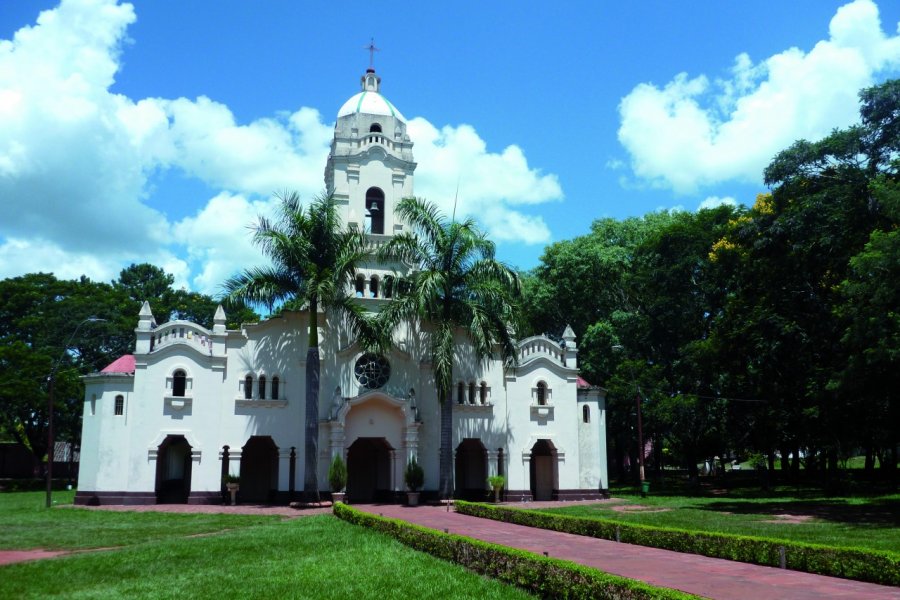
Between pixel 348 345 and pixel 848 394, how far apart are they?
20.1 metres

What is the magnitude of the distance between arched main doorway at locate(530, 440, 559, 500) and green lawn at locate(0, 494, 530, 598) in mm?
17626

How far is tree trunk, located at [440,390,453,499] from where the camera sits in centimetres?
3284

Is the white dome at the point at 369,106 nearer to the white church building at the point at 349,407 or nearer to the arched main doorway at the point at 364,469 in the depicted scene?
the white church building at the point at 349,407

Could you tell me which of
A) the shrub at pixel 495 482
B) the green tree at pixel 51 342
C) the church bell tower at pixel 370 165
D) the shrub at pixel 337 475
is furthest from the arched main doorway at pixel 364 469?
the green tree at pixel 51 342

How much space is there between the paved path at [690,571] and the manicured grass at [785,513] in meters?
3.11

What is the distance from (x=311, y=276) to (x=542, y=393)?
13.1m

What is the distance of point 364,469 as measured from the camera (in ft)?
123

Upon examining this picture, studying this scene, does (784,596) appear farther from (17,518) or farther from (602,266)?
(602,266)

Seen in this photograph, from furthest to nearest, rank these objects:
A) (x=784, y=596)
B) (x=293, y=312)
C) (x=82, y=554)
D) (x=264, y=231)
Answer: (x=293, y=312)
(x=264, y=231)
(x=82, y=554)
(x=784, y=596)

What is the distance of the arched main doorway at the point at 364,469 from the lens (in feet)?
121

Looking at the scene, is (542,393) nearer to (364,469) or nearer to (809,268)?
(364,469)

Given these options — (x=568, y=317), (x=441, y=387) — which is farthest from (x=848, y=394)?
(x=568, y=317)

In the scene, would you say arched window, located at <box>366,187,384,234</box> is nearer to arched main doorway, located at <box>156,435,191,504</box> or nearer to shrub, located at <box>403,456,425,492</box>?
shrub, located at <box>403,456,425,492</box>

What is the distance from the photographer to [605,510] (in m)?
29.8
